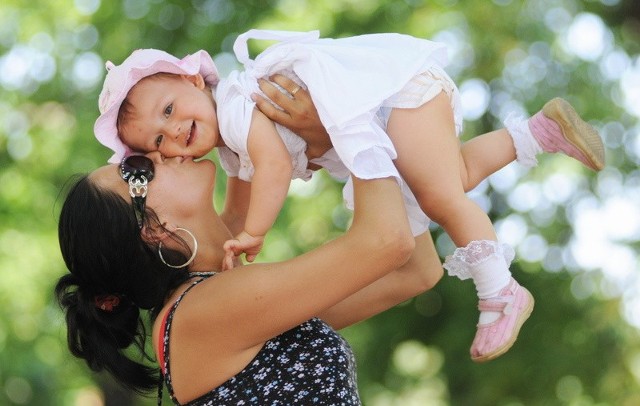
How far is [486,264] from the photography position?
8.13 feet

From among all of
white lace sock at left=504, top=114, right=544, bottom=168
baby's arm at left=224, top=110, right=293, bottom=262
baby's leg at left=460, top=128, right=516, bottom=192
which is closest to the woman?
baby's arm at left=224, top=110, right=293, bottom=262

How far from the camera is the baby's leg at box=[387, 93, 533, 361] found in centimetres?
243

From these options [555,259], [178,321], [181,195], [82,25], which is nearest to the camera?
[178,321]

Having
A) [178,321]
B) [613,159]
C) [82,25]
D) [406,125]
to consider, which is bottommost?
[613,159]

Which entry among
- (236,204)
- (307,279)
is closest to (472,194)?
(236,204)

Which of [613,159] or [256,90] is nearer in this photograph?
[256,90]

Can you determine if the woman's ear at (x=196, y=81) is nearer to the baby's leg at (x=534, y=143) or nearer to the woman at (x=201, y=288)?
the woman at (x=201, y=288)

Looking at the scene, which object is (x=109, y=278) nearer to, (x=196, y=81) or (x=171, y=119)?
(x=171, y=119)

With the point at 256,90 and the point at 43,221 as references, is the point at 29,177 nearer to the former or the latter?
the point at 43,221

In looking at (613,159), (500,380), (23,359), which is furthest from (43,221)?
(613,159)

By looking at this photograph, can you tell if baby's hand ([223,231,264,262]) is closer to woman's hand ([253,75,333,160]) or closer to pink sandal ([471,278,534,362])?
woman's hand ([253,75,333,160])

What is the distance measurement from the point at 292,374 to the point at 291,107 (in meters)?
0.57

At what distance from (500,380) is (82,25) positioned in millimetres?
4407

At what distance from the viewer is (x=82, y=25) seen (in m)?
8.81
